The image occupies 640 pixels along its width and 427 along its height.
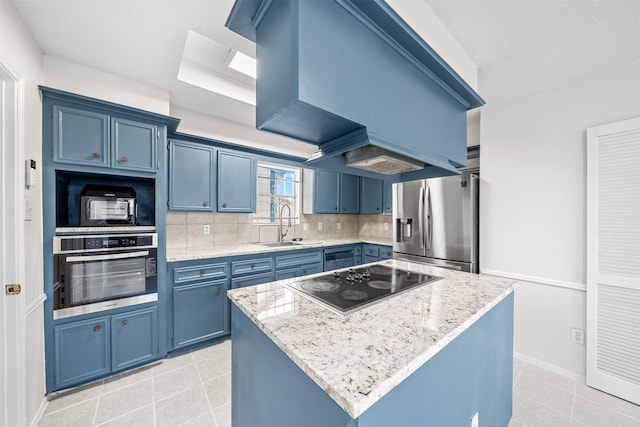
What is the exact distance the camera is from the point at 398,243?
3.17 m

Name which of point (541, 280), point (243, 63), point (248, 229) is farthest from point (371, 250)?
point (243, 63)

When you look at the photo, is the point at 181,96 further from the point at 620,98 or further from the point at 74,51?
the point at 620,98

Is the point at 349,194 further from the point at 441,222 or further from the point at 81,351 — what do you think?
the point at 81,351

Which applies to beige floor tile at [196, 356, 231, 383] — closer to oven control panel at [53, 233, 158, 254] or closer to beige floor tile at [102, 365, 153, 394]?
beige floor tile at [102, 365, 153, 394]

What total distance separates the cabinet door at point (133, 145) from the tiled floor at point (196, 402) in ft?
5.82

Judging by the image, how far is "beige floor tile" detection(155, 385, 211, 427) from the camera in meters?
1.65

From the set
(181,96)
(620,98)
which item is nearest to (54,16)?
(181,96)

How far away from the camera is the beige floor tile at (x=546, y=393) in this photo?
1.83 meters

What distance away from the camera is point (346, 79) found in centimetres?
95

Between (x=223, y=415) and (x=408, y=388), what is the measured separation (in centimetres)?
156

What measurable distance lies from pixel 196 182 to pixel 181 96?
2.94ft

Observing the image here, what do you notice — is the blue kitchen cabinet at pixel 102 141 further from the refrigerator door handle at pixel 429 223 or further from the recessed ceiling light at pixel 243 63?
the refrigerator door handle at pixel 429 223

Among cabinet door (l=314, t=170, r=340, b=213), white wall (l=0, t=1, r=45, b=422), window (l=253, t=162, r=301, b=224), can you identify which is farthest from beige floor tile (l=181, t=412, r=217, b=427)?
cabinet door (l=314, t=170, r=340, b=213)

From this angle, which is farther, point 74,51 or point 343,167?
point 74,51
